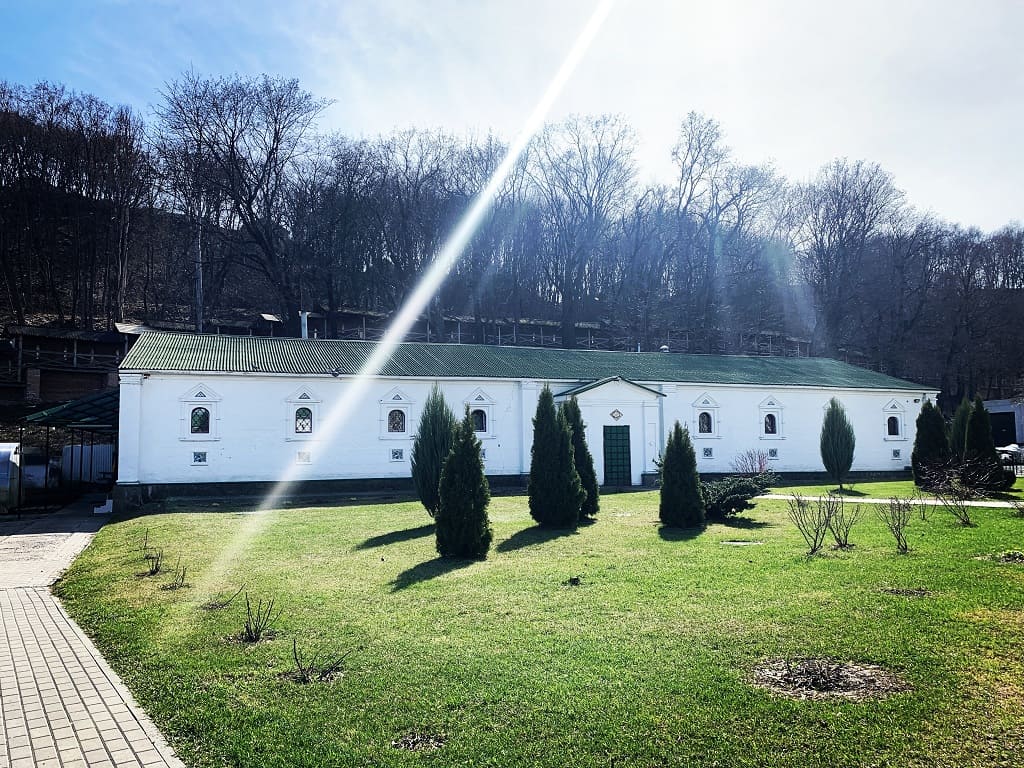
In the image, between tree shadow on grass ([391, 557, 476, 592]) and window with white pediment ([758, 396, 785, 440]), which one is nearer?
tree shadow on grass ([391, 557, 476, 592])

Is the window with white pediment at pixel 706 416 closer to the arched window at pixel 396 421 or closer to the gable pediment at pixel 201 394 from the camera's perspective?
the arched window at pixel 396 421

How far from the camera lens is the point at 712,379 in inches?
1215

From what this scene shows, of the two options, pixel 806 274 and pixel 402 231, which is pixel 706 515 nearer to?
pixel 402 231

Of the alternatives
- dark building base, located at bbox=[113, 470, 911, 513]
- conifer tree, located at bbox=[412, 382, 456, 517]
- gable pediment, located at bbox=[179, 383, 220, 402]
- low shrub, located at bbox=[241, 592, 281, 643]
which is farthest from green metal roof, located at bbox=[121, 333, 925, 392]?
low shrub, located at bbox=[241, 592, 281, 643]

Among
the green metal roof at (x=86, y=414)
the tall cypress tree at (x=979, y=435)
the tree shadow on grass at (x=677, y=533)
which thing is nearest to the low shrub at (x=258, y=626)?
the tree shadow on grass at (x=677, y=533)

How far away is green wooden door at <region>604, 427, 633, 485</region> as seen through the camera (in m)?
28.1

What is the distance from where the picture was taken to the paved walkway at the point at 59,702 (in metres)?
4.65

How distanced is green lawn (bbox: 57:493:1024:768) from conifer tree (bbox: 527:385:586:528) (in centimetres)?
342

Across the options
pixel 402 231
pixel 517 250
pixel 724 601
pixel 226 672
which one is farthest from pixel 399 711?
pixel 517 250

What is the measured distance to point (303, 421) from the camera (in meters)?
24.7

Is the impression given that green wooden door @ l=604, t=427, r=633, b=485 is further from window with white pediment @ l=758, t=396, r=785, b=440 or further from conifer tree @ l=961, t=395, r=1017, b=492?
conifer tree @ l=961, t=395, r=1017, b=492

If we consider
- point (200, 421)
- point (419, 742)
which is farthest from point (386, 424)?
point (419, 742)

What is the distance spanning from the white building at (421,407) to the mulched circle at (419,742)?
67.3 ft

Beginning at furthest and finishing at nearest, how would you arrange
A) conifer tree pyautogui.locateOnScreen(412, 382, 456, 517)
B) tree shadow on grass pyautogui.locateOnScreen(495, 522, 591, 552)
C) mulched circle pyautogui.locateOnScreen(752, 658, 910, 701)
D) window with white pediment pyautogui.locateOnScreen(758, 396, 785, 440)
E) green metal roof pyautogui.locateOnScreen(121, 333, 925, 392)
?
window with white pediment pyautogui.locateOnScreen(758, 396, 785, 440), green metal roof pyautogui.locateOnScreen(121, 333, 925, 392), conifer tree pyautogui.locateOnScreen(412, 382, 456, 517), tree shadow on grass pyautogui.locateOnScreen(495, 522, 591, 552), mulched circle pyautogui.locateOnScreen(752, 658, 910, 701)
